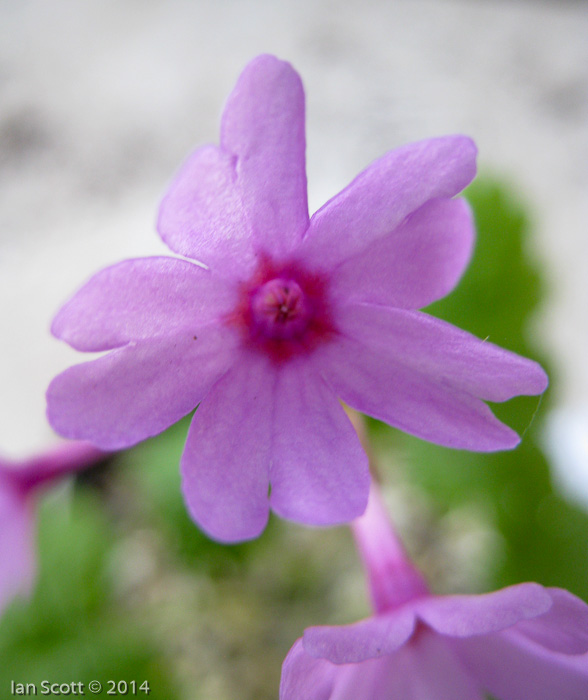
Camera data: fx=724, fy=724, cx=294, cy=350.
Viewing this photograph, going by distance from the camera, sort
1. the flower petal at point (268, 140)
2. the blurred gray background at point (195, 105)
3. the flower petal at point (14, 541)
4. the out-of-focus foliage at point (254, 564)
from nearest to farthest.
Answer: the flower petal at point (268, 140), the flower petal at point (14, 541), the out-of-focus foliage at point (254, 564), the blurred gray background at point (195, 105)

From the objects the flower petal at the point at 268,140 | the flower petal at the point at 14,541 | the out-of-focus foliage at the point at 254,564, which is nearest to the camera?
the flower petal at the point at 268,140

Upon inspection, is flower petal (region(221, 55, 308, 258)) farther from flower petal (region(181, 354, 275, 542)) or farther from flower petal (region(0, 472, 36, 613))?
flower petal (region(0, 472, 36, 613))

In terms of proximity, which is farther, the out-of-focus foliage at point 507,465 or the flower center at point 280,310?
the out-of-focus foliage at point 507,465

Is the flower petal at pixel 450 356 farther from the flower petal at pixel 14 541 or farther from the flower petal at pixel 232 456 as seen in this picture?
the flower petal at pixel 14 541

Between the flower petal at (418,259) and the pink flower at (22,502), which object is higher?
the flower petal at (418,259)

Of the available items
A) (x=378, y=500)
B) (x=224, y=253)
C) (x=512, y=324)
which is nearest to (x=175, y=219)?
(x=224, y=253)

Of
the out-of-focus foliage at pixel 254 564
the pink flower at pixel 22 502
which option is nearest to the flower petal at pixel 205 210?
the pink flower at pixel 22 502

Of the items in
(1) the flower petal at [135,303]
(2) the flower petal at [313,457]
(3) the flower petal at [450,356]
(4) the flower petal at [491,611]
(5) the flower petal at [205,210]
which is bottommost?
(4) the flower petal at [491,611]
